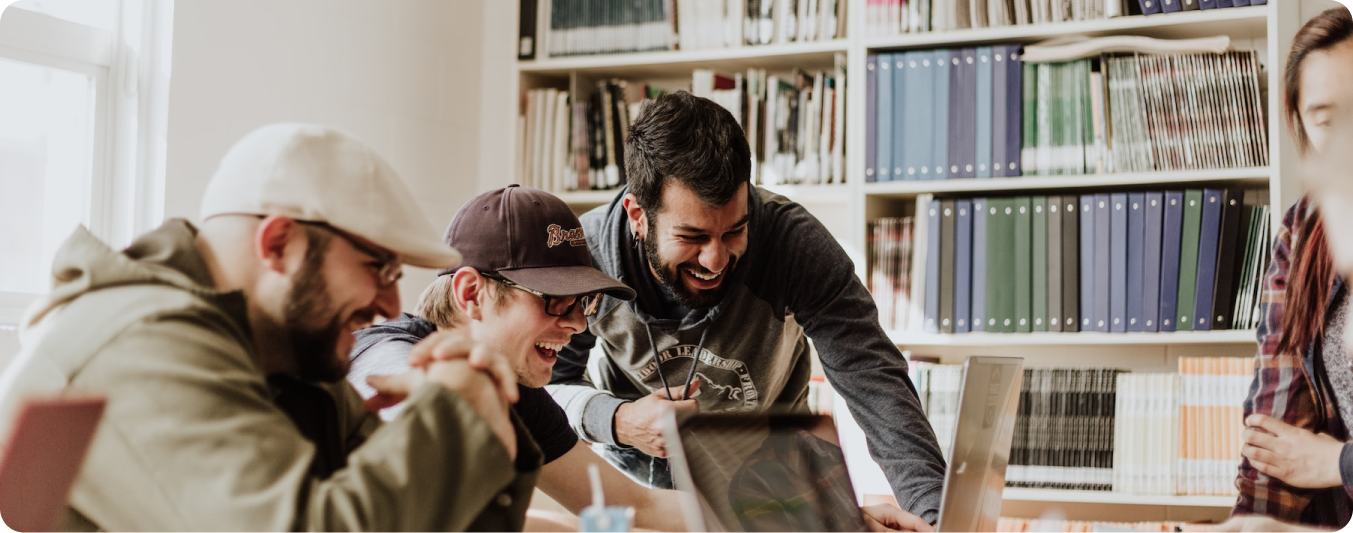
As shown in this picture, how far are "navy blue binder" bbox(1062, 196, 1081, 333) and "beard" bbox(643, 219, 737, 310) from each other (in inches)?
46.0

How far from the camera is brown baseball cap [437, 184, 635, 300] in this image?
1.48m

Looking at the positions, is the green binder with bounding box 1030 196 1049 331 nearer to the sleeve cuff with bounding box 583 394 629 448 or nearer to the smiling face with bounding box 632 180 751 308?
the smiling face with bounding box 632 180 751 308

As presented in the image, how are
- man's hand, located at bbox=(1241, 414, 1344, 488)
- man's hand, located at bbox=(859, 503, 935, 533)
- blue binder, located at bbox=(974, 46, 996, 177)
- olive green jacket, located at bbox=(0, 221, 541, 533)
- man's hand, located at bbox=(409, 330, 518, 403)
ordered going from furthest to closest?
blue binder, located at bbox=(974, 46, 996, 177) < man's hand, located at bbox=(1241, 414, 1344, 488) < man's hand, located at bbox=(859, 503, 935, 533) < man's hand, located at bbox=(409, 330, 518, 403) < olive green jacket, located at bbox=(0, 221, 541, 533)

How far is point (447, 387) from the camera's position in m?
0.84

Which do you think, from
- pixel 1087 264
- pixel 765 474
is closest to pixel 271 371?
pixel 765 474

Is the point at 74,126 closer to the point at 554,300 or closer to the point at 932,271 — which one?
the point at 554,300

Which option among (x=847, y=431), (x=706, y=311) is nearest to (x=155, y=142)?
(x=706, y=311)

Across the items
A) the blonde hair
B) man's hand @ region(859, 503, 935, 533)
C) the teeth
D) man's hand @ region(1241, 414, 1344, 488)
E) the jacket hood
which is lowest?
man's hand @ region(859, 503, 935, 533)

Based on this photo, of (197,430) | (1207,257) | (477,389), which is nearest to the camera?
(197,430)

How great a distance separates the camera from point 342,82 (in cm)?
266

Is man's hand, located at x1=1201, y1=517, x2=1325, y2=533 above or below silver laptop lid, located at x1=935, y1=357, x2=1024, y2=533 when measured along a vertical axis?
below

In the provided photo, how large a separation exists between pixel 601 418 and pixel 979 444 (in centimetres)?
80

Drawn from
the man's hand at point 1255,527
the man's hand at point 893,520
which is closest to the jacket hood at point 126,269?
the man's hand at point 893,520

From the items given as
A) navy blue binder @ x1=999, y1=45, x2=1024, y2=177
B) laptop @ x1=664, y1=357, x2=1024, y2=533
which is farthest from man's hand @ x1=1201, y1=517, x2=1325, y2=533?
navy blue binder @ x1=999, y1=45, x2=1024, y2=177
